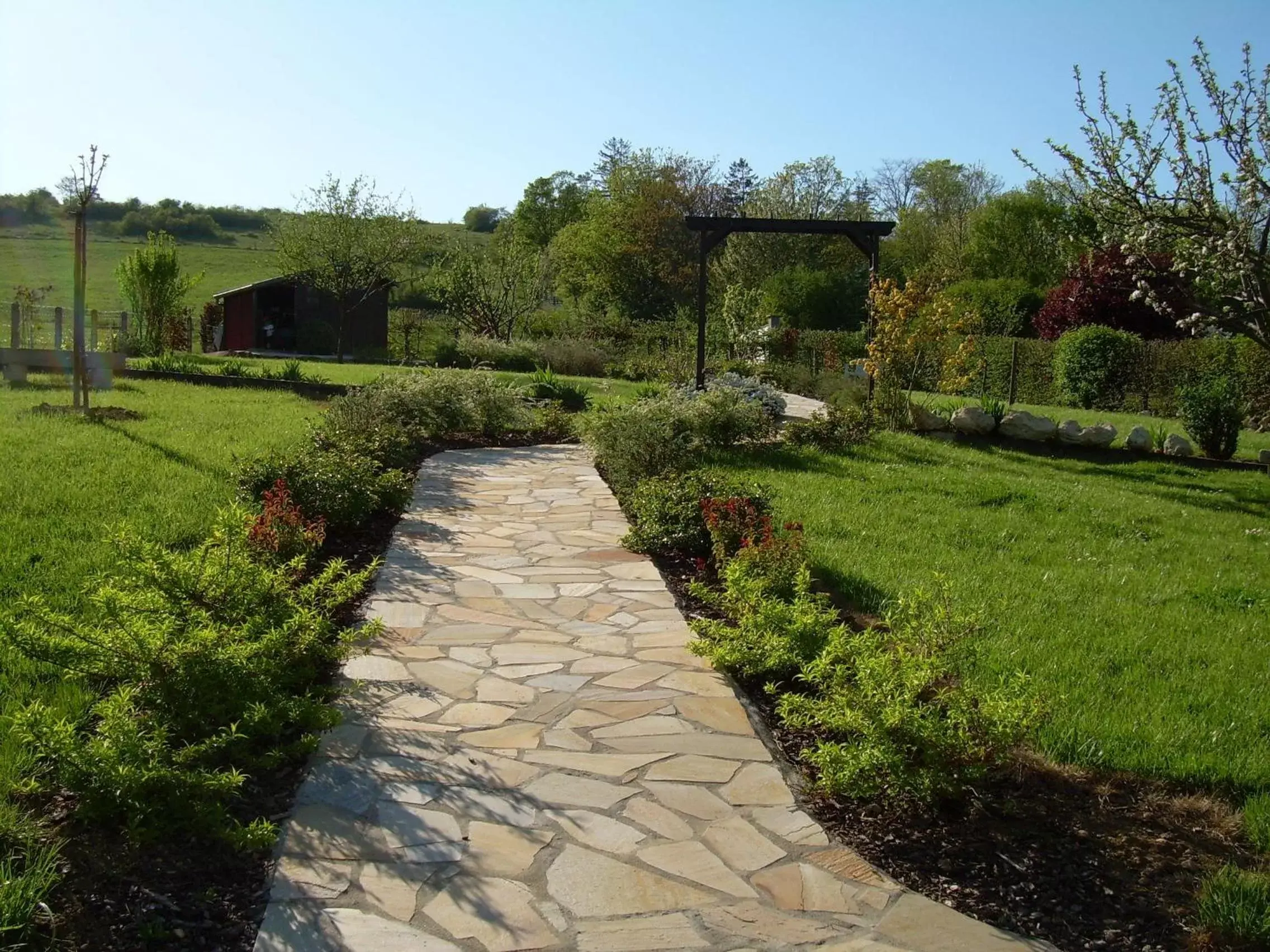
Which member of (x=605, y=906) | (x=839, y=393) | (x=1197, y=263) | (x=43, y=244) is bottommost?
(x=605, y=906)

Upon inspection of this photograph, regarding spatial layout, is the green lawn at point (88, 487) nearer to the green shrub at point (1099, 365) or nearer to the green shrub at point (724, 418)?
the green shrub at point (724, 418)

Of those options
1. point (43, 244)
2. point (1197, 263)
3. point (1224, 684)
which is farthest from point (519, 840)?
point (43, 244)

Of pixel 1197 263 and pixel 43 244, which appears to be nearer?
pixel 1197 263

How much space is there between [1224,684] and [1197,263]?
6076mm

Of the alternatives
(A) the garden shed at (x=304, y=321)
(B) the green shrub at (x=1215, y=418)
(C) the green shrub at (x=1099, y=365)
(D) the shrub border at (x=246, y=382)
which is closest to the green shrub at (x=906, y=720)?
(B) the green shrub at (x=1215, y=418)

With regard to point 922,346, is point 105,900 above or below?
below

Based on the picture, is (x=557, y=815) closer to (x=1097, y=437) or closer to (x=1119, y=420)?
(x=1097, y=437)

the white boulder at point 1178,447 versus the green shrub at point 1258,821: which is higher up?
the white boulder at point 1178,447

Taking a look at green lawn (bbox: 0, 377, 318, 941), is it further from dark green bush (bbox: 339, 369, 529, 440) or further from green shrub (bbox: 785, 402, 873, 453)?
green shrub (bbox: 785, 402, 873, 453)

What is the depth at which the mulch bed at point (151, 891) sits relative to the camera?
2.67 m

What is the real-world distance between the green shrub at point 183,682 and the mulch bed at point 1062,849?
2.03 m

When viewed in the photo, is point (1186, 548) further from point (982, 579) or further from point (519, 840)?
point (519, 840)

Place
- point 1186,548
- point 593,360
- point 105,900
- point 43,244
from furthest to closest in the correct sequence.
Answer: point 43,244, point 593,360, point 1186,548, point 105,900

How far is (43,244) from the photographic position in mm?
54875
